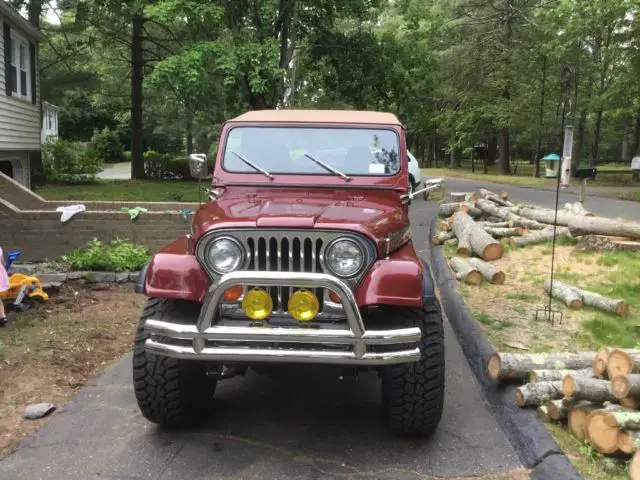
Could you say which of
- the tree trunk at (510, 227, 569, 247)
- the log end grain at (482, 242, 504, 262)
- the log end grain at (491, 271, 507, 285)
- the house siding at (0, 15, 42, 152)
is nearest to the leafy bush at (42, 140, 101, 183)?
the house siding at (0, 15, 42, 152)

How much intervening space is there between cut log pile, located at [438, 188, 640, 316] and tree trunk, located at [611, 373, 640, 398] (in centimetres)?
268

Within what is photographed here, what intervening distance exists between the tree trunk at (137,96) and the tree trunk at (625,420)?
20802 millimetres

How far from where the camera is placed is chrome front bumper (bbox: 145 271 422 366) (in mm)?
3355

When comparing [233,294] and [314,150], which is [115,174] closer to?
[314,150]

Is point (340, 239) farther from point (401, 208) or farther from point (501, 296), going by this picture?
point (501, 296)

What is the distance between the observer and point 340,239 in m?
3.63

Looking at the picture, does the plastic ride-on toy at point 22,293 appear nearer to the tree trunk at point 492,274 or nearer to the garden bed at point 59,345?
the garden bed at point 59,345

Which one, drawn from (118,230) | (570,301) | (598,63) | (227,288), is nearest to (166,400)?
(227,288)

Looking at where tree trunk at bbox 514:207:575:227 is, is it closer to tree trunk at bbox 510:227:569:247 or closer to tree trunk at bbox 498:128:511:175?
tree trunk at bbox 510:227:569:247

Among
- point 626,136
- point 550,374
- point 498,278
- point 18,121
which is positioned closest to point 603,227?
point 498,278

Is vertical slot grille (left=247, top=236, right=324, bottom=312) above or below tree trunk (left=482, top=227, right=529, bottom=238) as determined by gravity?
above

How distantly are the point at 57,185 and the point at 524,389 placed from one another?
18850 millimetres

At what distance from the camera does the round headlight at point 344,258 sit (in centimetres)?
362

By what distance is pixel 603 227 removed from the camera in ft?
31.3
